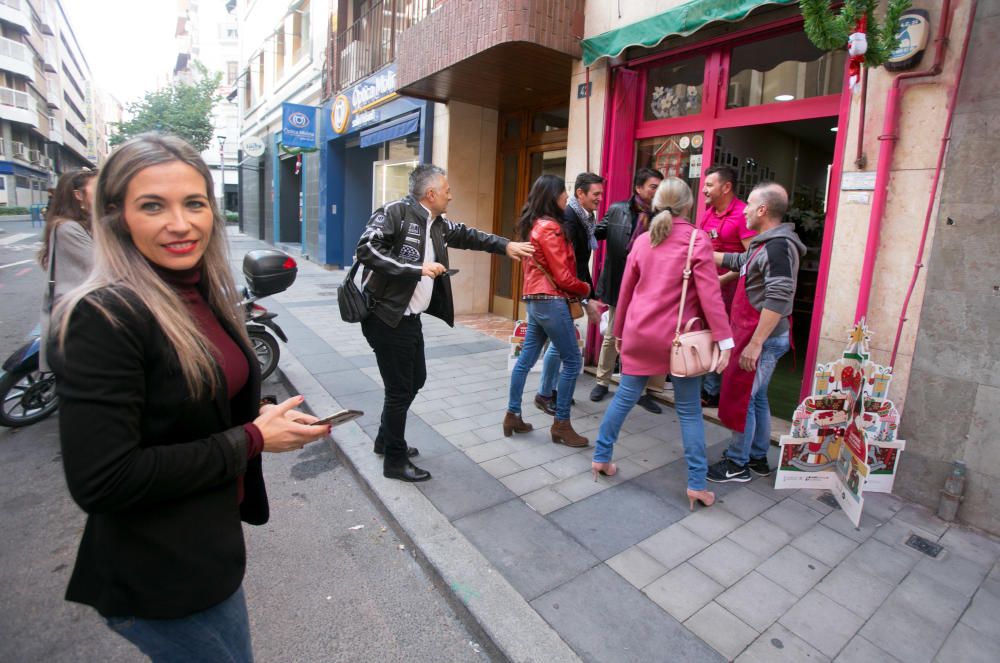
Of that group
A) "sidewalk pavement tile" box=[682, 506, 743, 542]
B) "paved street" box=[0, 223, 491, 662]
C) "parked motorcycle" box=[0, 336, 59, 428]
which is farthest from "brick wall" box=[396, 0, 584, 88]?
"parked motorcycle" box=[0, 336, 59, 428]

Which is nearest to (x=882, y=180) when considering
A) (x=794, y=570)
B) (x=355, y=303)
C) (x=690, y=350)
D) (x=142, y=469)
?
(x=690, y=350)

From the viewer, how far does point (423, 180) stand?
3.47m

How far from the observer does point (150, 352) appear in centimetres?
112

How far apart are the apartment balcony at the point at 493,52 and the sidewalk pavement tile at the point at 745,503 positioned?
4.39 metres

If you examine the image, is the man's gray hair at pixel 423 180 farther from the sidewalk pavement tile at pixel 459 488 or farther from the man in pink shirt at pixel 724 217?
the man in pink shirt at pixel 724 217

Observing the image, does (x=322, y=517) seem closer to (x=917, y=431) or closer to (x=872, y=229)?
(x=917, y=431)

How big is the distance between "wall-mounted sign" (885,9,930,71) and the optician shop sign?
7571 millimetres

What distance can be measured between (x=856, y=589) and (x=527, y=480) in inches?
71.3

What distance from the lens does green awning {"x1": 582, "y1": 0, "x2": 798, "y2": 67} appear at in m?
4.07

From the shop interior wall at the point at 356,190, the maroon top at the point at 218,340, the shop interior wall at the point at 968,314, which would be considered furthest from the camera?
the shop interior wall at the point at 356,190

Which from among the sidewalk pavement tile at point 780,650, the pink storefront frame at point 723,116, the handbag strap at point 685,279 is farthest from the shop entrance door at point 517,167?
the sidewalk pavement tile at point 780,650

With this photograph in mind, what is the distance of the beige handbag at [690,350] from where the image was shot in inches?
126

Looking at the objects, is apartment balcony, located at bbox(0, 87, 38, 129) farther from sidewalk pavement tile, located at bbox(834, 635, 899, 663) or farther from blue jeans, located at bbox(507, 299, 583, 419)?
sidewalk pavement tile, located at bbox(834, 635, 899, 663)

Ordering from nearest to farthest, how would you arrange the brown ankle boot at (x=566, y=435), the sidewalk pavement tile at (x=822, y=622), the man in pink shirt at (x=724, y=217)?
the sidewalk pavement tile at (x=822, y=622)
the brown ankle boot at (x=566, y=435)
the man in pink shirt at (x=724, y=217)
